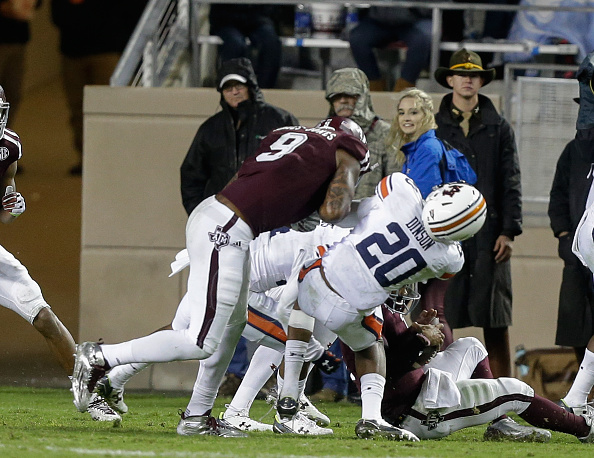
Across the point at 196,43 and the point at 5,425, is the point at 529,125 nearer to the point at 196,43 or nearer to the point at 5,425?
the point at 196,43

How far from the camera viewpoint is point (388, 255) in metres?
4.91

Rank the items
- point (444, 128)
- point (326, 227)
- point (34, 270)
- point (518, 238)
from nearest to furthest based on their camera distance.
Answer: point (326, 227) < point (444, 128) < point (518, 238) < point (34, 270)

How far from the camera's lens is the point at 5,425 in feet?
17.4

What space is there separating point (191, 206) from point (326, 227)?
5.40 ft

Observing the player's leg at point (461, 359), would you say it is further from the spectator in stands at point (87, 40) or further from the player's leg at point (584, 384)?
the spectator in stands at point (87, 40)

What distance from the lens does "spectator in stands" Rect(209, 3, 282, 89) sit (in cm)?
848

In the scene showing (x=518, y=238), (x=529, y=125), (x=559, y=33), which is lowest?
(x=518, y=238)

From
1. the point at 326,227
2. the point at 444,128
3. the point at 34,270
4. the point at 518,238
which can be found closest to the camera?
the point at 326,227

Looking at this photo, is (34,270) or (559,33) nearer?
(559,33)

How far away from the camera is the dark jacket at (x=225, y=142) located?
7.31 m

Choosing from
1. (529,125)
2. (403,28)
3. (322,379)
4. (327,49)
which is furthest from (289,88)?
(322,379)

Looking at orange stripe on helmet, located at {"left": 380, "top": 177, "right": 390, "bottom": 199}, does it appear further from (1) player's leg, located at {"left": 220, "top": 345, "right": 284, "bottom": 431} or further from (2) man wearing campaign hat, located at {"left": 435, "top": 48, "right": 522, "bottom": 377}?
(2) man wearing campaign hat, located at {"left": 435, "top": 48, "right": 522, "bottom": 377}

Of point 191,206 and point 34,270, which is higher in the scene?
point 191,206

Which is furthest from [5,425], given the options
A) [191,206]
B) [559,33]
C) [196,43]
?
[559,33]
